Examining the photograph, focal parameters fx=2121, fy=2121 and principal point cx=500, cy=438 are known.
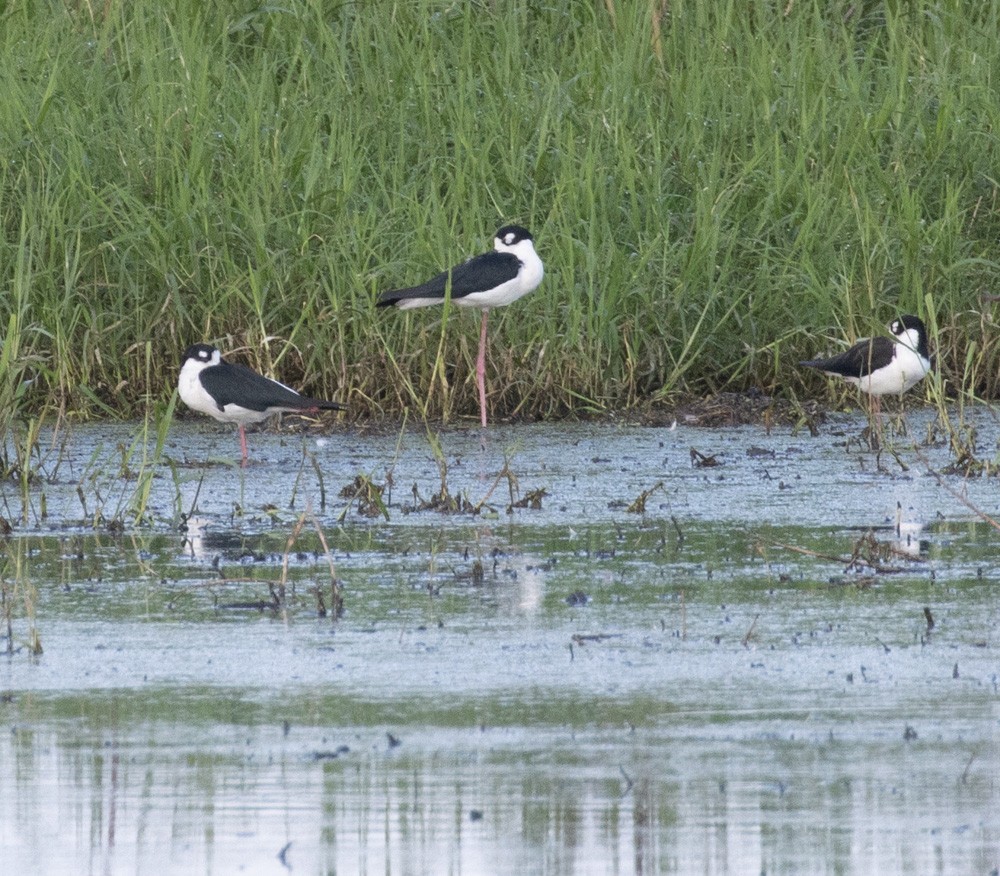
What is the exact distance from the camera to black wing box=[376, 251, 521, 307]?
9352 mm

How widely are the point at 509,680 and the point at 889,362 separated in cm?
513

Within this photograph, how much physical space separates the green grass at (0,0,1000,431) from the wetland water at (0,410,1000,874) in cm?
182

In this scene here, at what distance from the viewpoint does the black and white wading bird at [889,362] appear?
370 inches

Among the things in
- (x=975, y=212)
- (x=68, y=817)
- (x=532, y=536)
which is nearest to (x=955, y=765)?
(x=68, y=817)

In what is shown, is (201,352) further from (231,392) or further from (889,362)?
(889,362)

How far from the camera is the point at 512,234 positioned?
9883 millimetres

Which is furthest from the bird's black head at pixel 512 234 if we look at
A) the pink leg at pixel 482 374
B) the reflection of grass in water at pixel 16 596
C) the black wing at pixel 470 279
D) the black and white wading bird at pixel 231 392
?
the reflection of grass in water at pixel 16 596

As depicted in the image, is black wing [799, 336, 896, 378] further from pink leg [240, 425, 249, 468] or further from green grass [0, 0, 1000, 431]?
pink leg [240, 425, 249, 468]

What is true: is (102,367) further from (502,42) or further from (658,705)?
(658,705)

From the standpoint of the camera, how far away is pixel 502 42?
11633mm

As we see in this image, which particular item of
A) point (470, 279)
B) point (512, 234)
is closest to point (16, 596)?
point (470, 279)

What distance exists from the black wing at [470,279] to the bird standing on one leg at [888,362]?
4.85 feet

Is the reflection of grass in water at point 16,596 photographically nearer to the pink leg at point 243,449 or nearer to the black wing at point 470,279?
the pink leg at point 243,449

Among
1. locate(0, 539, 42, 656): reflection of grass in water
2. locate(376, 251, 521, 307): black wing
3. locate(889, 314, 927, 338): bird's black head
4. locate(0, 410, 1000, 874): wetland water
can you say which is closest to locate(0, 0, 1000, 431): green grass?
locate(889, 314, 927, 338): bird's black head
